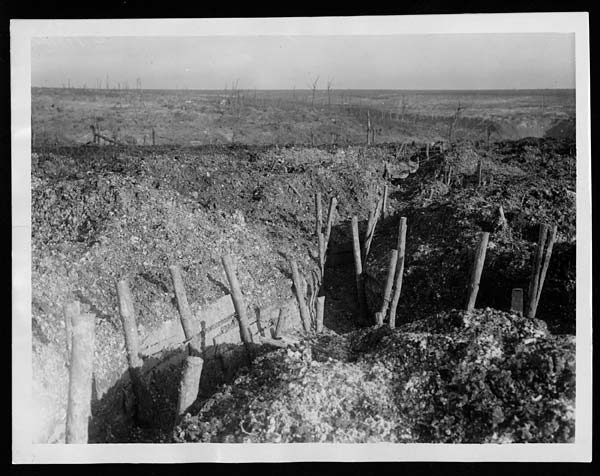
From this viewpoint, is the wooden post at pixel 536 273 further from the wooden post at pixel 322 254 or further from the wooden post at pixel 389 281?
the wooden post at pixel 322 254

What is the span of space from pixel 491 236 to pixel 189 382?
238 inches

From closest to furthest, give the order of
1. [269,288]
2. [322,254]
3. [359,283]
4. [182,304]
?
1. [182,304]
2. [269,288]
3. [359,283]
4. [322,254]

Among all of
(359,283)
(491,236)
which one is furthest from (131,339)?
(491,236)

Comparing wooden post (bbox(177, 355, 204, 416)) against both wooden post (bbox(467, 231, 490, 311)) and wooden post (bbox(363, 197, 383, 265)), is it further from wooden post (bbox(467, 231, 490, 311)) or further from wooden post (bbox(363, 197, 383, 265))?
wooden post (bbox(363, 197, 383, 265))

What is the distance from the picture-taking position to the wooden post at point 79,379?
5445 mm

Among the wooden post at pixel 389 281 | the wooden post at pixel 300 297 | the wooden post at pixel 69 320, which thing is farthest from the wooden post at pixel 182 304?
the wooden post at pixel 389 281

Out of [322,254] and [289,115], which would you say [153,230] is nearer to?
[322,254]

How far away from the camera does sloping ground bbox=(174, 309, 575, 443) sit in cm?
554

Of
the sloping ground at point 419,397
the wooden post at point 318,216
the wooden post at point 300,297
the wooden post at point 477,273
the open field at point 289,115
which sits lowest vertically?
the sloping ground at point 419,397

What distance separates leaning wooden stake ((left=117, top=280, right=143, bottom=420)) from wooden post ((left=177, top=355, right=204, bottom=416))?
766 millimetres

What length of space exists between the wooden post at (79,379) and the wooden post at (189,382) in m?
0.99

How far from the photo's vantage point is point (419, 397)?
579 centimetres

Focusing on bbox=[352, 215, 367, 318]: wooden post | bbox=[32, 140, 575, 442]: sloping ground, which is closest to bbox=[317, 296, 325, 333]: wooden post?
bbox=[32, 140, 575, 442]: sloping ground
